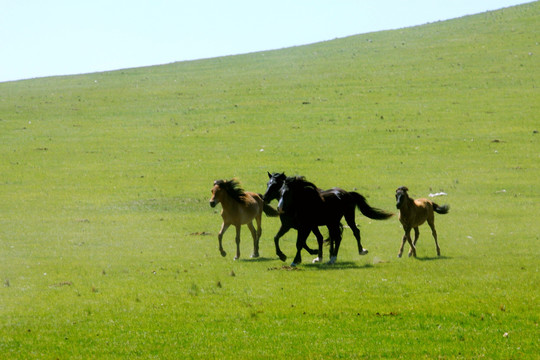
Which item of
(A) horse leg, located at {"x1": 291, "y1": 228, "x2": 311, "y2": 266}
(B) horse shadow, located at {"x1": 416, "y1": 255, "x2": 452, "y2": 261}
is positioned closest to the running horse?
(A) horse leg, located at {"x1": 291, "y1": 228, "x2": 311, "y2": 266}

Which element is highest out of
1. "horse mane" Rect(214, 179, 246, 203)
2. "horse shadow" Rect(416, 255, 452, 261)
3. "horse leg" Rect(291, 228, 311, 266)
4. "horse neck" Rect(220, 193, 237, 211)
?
"horse mane" Rect(214, 179, 246, 203)

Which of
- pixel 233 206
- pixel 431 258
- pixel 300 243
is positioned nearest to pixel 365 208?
pixel 431 258

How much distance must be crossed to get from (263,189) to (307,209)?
1480cm

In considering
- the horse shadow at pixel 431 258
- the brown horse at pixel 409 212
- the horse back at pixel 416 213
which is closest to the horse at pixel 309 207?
the brown horse at pixel 409 212

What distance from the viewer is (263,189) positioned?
33094 mm

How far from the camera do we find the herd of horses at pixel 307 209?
1825cm

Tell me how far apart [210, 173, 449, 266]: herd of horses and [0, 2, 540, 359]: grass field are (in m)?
0.75

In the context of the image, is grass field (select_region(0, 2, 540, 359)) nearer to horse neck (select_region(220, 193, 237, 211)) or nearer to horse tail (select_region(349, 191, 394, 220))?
horse tail (select_region(349, 191, 394, 220))

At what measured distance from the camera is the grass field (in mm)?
11883

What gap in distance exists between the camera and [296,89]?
192ft

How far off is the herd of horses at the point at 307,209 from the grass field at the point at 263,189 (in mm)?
747

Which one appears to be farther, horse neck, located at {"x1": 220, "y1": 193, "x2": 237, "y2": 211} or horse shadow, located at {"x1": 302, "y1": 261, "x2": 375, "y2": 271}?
horse neck, located at {"x1": 220, "y1": 193, "x2": 237, "y2": 211}

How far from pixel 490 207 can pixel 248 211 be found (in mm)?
11930

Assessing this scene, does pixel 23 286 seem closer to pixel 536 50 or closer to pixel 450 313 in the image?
pixel 450 313
